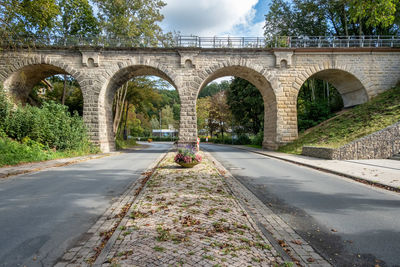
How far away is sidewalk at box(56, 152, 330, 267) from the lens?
105 inches

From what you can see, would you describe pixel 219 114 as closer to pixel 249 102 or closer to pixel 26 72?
pixel 249 102

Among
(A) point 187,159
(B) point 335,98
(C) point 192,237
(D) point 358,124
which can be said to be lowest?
(C) point 192,237

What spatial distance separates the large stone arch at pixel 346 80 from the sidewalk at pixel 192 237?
62.5 feet

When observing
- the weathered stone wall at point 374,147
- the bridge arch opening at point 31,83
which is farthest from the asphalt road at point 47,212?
the bridge arch opening at point 31,83

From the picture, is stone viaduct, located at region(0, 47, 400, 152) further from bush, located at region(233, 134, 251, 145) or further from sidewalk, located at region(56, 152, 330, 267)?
bush, located at region(233, 134, 251, 145)

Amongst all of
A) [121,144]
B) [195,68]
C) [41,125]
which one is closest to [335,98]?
[195,68]

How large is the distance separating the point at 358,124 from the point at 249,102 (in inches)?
599

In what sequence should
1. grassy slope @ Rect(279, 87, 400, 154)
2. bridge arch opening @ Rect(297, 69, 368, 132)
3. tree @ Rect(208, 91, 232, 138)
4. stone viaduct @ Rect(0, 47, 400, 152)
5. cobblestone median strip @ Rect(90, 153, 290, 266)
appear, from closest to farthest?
cobblestone median strip @ Rect(90, 153, 290, 266), grassy slope @ Rect(279, 87, 400, 154), stone viaduct @ Rect(0, 47, 400, 152), bridge arch opening @ Rect(297, 69, 368, 132), tree @ Rect(208, 91, 232, 138)

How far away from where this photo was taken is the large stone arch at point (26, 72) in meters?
19.7

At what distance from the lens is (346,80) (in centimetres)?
2219

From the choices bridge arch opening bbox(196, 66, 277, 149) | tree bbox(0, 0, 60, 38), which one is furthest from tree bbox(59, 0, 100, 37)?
bridge arch opening bbox(196, 66, 277, 149)

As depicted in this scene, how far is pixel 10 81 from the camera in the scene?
20.1 m

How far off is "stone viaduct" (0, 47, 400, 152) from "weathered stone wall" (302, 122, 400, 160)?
7.66 meters

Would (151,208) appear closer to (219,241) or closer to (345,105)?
(219,241)
